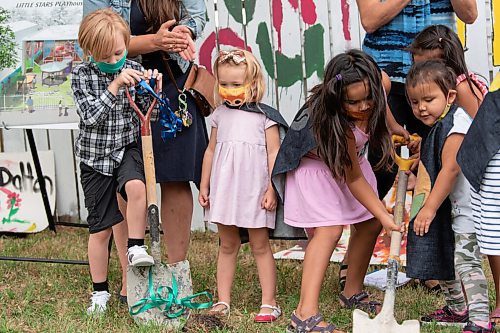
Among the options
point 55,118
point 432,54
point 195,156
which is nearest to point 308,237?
point 195,156

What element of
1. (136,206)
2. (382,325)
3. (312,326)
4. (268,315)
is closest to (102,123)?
(136,206)

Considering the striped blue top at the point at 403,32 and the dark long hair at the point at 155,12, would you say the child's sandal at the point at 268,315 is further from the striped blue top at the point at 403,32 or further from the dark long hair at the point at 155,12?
the dark long hair at the point at 155,12

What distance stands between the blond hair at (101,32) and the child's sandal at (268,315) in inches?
50.4

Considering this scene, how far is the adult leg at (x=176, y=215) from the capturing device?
4375 mm

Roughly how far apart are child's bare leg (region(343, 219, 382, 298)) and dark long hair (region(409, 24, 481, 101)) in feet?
2.49

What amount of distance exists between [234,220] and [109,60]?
33.9 inches

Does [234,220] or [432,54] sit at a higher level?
[432,54]

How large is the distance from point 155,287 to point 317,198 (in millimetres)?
787

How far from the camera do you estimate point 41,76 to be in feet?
16.4

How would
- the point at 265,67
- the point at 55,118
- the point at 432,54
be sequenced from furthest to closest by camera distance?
1. the point at 265,67
2. the point at 55,118
3. the point at 432,54

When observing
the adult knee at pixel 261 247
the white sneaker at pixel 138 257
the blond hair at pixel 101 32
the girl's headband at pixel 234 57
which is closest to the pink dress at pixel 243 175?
the adult knee at pixel 261 247

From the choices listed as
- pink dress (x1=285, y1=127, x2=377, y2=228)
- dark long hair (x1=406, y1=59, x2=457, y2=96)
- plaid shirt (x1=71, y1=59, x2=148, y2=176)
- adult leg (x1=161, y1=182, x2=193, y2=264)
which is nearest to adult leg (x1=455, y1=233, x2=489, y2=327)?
pink dress (x1=285, y1=127, x2=377, y2=228)

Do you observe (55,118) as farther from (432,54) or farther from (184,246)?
(432,54)

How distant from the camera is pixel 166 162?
166 inches
